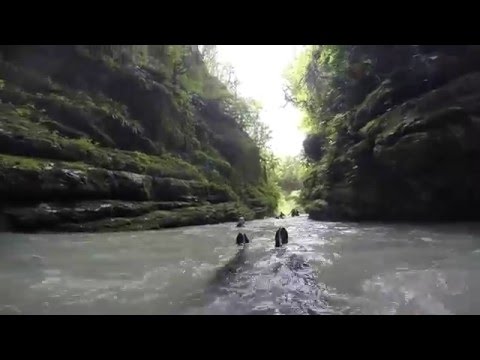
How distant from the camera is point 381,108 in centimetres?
1830

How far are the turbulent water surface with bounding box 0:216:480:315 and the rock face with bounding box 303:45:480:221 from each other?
4.36 meters

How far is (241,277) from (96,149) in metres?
12.5

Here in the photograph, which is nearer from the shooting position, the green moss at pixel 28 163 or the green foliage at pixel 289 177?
the green moss at pixel 28 163

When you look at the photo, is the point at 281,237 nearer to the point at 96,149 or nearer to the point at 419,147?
the point at 419,147

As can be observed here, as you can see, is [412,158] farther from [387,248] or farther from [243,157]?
[243,157]

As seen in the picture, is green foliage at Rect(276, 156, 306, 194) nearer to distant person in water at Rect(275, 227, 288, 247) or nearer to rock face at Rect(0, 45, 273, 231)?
rock face at Rect(0, 45, 273, 231)

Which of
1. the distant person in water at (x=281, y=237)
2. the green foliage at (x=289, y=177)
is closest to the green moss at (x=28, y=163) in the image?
the distant person in water at (x=281, y=237)

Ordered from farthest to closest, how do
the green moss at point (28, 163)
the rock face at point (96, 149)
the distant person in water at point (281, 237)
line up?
the rock face at point (96, 149) → the green moss at point (28, 163) → the distant person in water at point (281, 237)

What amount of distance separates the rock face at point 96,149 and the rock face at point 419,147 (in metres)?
8.32

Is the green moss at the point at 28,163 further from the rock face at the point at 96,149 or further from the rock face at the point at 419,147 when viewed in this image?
the rock face at the point at 419,147

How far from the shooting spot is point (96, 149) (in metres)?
16.7

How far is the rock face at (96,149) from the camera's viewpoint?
13.3 m
